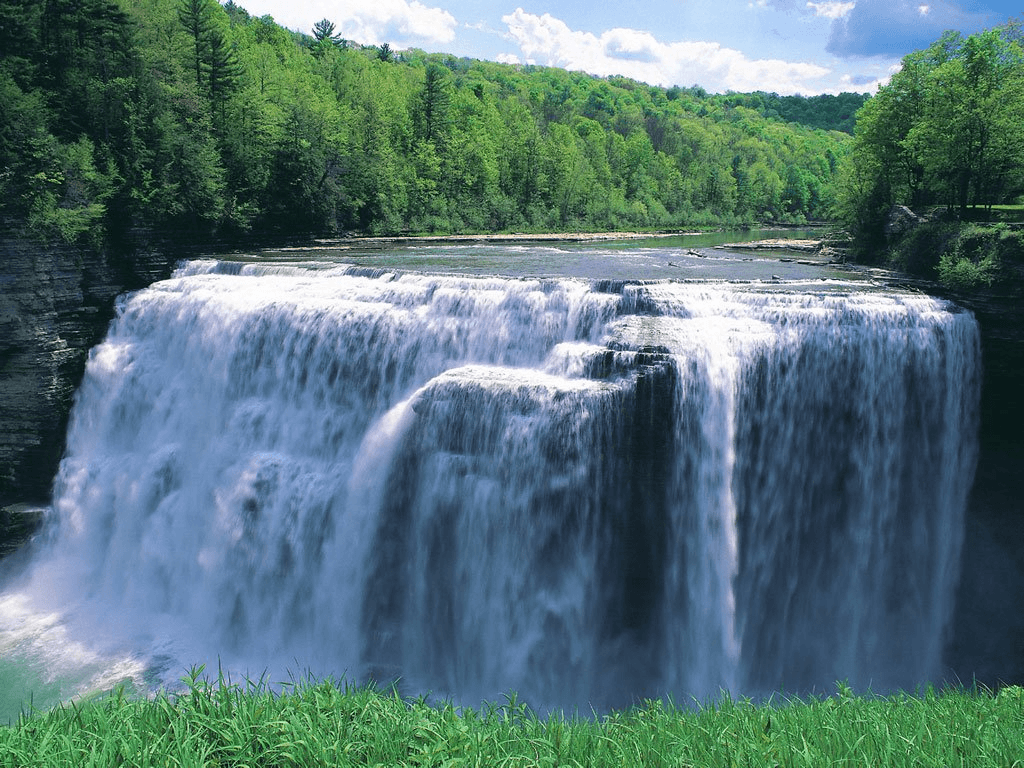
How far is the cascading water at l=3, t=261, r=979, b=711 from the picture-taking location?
38.4 feet

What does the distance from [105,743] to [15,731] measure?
3.86 feet

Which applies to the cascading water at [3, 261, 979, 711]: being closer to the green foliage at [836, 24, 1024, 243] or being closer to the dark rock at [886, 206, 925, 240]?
the green foliage at [836, 24, 1024, 243]

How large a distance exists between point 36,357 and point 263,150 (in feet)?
51.5

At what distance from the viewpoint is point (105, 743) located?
16.7ft

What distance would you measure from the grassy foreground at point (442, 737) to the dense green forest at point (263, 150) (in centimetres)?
1643

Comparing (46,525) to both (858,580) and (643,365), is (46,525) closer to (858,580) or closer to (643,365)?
(643,365)

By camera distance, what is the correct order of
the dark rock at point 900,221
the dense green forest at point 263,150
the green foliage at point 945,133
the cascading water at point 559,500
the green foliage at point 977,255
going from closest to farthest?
the cascading water at point 559,500
the green foliage at point 977,255
the green foliage at point 945,133
the dark rock at point 900,221
the dense green forest at point 263,150

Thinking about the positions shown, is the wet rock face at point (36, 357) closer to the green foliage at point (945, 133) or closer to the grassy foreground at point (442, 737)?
the grassy foreground at point (442, 737)

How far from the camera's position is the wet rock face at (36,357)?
56.5 feet

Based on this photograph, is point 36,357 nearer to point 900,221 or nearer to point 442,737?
point 442,737

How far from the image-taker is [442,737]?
536 cm

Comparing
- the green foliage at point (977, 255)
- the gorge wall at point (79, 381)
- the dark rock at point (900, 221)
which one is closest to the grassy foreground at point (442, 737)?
the gorge wall at point (79, 381)

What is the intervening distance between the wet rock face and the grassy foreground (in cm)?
1395

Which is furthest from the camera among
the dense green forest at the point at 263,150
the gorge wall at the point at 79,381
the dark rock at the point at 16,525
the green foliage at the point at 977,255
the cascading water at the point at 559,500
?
the dense green forest at the point at 263,150
